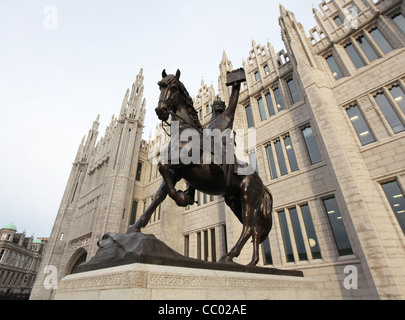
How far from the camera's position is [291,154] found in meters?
12.0

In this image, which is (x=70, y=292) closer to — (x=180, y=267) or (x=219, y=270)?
(x=180, y=267)

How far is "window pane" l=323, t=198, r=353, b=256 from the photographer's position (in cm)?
856

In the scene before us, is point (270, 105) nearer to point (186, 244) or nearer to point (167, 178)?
point (186, 244)

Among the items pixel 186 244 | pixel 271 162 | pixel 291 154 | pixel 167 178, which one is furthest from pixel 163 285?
pixel 186 244

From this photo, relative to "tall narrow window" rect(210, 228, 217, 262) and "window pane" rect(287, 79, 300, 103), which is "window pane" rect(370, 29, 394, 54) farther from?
"tall narrow window" rect(210, 228, 217, 262)

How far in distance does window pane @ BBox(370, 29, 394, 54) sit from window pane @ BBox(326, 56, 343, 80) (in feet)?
6.30

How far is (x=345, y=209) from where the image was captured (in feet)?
27.1

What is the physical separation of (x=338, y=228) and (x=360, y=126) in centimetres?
492

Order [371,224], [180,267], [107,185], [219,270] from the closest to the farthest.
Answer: [180,267] → [219,270] → [371,224] → [107,185]

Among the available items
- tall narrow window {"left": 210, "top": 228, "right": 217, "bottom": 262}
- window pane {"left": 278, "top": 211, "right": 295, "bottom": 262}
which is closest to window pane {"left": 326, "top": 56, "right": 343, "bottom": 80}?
window pane {"left": 278, "top": 211, "right": 295, "bottom": 262}
